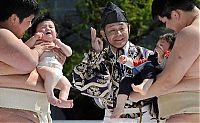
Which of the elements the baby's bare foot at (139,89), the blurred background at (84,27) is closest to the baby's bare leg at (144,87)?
the baby's bare foot at (139,89)

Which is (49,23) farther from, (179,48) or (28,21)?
(179,48)

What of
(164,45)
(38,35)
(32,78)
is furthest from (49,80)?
(164,45)

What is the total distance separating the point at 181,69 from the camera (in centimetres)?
224

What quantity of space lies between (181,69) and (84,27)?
4.17 metres

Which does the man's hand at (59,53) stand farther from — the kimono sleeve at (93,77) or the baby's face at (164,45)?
the baby's face at (164,45)

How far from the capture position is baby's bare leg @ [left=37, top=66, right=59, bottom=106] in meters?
2.51

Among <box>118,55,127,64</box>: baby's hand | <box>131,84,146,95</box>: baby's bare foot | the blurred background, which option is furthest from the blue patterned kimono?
the blurred background

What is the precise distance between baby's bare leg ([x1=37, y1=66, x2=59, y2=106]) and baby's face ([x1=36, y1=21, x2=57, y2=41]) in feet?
0.71

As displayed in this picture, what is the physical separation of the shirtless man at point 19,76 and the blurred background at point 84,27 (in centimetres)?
332

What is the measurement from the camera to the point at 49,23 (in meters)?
2.85

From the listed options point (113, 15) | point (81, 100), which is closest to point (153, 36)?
point (81, 100)

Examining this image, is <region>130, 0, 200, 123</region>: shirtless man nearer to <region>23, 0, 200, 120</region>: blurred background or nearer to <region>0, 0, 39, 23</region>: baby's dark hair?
<region>0, 0, 39, 23</region>: baby's dark hair

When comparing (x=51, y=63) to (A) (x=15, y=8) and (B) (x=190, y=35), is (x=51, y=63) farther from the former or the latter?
(B) (x=190, y=35)

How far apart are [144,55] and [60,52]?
1.79ft
